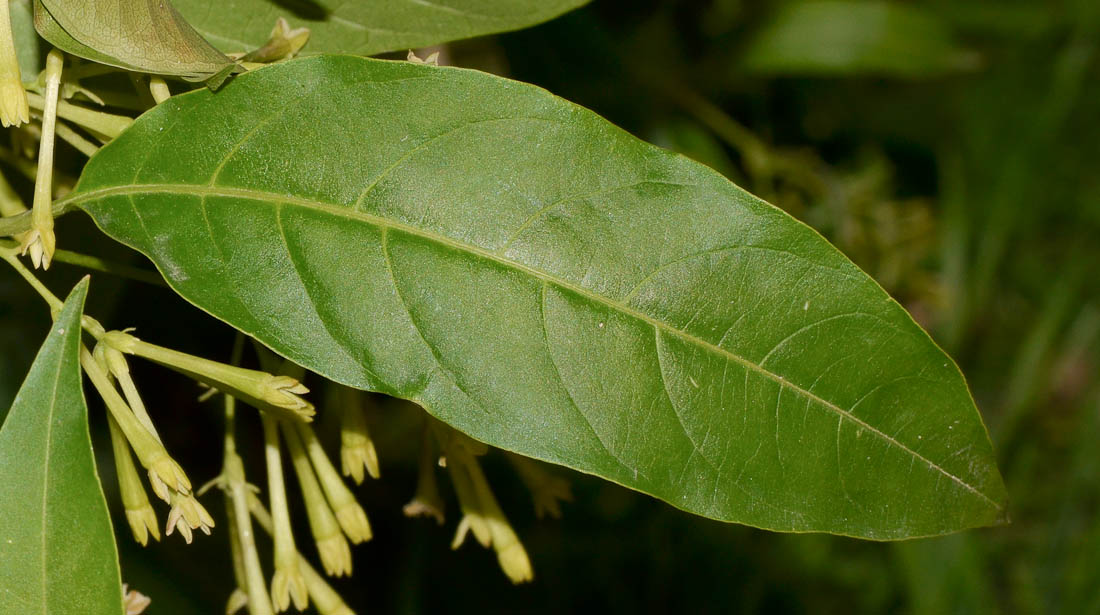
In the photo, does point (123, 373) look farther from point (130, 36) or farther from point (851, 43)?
point (851, 43)

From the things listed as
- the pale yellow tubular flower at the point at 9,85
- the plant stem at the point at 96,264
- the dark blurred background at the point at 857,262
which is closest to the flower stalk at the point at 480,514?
the plant stem at the point at 96,264

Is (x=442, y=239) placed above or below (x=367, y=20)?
below

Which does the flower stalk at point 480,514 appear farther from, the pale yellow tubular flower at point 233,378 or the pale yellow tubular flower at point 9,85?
the pale yellow tubular flower at point 9,85

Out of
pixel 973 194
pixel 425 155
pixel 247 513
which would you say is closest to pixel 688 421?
pixel 425 155

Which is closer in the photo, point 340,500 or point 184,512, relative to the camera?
point 184,512

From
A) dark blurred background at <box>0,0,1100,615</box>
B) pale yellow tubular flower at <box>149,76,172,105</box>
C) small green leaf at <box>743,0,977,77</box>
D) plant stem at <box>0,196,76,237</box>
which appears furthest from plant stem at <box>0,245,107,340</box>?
small green leaf at <box>743,0,977,77</box>

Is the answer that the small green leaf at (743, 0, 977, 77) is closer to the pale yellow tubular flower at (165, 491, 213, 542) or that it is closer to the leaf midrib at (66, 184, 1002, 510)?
the leaf midrib at (66, 184, 1002, 510)

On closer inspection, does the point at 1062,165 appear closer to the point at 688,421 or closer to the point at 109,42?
the point at 688,421

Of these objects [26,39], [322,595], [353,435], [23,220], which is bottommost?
[322,595]

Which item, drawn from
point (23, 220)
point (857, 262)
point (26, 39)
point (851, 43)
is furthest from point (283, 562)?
point (851, 43)
